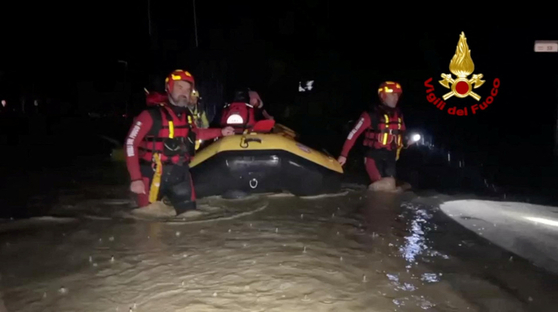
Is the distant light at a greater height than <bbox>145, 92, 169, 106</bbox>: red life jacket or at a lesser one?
greater

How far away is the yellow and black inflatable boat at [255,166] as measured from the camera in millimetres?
7914

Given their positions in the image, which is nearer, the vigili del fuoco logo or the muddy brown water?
the muddy brown water

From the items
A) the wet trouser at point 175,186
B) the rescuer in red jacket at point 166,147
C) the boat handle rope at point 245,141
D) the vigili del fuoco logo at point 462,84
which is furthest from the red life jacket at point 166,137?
the vigili del fuoco logo at point 462,84

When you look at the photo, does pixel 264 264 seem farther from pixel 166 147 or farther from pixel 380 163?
pixel 380 163

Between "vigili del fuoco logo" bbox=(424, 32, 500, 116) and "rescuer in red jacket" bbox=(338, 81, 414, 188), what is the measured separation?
21.0ft

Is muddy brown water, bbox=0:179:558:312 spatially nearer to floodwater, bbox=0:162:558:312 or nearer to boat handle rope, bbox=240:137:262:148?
floodwater, bbox=0:162:558:312

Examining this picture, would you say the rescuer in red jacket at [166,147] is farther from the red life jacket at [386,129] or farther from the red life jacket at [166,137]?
the red life jacket at [386,129]

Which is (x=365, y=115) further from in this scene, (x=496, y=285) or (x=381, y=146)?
(x=496, y=285)

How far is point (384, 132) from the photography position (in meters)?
8.88

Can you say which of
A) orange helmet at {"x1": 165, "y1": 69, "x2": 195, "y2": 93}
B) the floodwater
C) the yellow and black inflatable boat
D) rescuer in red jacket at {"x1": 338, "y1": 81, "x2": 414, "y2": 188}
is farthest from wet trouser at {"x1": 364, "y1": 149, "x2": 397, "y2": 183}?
orange helmet at {"x1": 165, "y1": 69, "x2": 195, "y2": 93}

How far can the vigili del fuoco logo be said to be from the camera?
48.6 feet

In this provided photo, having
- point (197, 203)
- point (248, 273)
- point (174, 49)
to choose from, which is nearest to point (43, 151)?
point (174, 49)

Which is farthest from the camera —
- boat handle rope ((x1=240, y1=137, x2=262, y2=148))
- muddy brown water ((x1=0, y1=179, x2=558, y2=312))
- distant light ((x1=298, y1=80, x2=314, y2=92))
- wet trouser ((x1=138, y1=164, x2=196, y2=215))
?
distant light ((x1=298, y1=80, x2=314, y2=92))

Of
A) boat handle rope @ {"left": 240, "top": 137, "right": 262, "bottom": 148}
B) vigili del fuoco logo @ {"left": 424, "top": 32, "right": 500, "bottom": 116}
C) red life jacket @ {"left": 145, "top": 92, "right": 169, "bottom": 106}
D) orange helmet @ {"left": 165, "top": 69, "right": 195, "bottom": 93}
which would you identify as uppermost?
vigili del fuoco logo @ {"left": 424, "top": 32, "right": 500, "bottom": 116}
